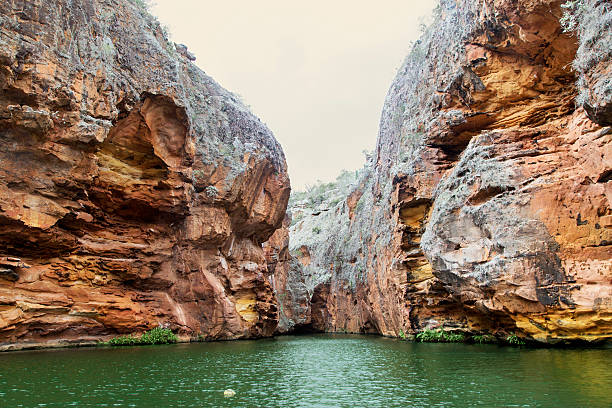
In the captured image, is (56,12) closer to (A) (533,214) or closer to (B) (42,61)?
(B) (42,61)

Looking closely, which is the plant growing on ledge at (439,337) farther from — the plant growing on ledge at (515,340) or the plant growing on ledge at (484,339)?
the plant growing on ledge at (515,340)

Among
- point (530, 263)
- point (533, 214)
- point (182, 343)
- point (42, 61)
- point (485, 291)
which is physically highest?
point (42, 61)

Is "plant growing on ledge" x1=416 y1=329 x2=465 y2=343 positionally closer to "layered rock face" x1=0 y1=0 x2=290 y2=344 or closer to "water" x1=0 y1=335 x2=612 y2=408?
"water" x1=0 y1=335 x2=612 y2=408

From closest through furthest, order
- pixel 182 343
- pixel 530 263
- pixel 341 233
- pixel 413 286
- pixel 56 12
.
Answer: pixel 530 263
pixel 56 12
pixel 182 343
pixel 413 286
pixel 341 233

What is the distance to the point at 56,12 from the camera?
14875mm

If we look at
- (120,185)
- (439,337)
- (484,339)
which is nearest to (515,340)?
(484,339)

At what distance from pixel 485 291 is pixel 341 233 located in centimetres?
2727

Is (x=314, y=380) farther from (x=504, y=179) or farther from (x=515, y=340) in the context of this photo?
(x=504, y=179)

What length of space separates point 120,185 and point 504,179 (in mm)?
16502

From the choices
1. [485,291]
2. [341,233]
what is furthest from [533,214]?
[341,233]

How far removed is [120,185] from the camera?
62.7 feet

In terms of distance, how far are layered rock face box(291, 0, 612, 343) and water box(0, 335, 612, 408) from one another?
2304 mm

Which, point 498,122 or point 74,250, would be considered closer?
point 74,250

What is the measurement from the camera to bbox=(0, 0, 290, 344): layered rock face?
14.4 m
